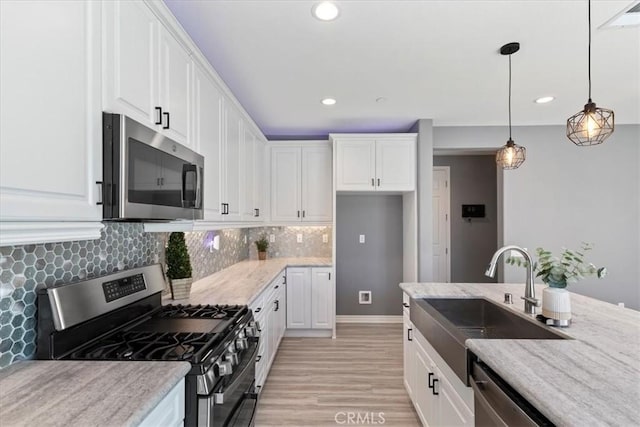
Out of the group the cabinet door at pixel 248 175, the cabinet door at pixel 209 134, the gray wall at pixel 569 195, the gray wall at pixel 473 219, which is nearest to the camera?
the cabinet door at pixel 209 134

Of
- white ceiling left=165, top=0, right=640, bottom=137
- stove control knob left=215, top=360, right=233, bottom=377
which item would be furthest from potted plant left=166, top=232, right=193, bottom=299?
white ceiling left=165, top=0, right=640, bottom=137

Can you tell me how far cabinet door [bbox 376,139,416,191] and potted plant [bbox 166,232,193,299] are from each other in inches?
96.0

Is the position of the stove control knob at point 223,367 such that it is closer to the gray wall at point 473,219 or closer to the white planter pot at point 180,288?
the white planter pot at point 180,288

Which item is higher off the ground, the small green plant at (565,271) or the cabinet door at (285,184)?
the cabinet door at (285,184)

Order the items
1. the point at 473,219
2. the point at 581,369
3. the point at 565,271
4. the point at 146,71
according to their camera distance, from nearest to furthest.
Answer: the point at 581,369
the point at 146,71
the point at 565,271
the point at 473,219

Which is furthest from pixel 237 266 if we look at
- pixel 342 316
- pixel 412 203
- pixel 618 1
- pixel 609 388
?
pixel 618 1

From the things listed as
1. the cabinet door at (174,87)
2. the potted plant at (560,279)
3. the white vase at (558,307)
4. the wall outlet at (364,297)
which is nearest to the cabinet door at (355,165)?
the wall outlet at (364,297)

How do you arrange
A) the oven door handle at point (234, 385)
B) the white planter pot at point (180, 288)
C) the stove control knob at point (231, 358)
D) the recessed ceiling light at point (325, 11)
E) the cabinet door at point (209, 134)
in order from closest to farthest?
the oven door handle at point (234, 385) → the stove control knob at point (231, 358) → the recessed ceiling light at point (325, 11) → the cabinet door at point (209, 134) → the white planter pot at point (180, 288)

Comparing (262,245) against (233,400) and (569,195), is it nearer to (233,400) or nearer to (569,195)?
(233,400)

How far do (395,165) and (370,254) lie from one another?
1.35 m

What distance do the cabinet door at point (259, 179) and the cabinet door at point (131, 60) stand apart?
2056mm

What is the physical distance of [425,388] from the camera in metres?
1.96

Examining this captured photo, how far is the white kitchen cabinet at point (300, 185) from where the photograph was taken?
4.13 meters

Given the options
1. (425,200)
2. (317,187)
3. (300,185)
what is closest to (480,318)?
(425,200)
